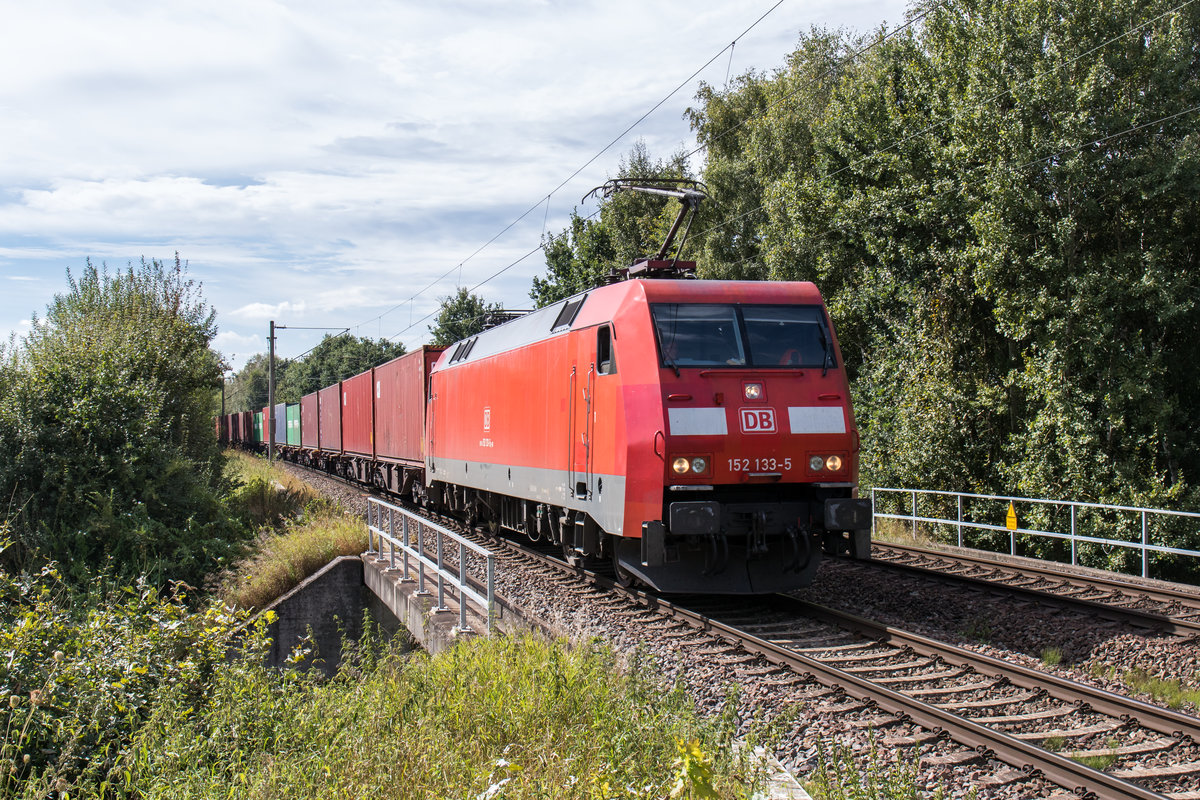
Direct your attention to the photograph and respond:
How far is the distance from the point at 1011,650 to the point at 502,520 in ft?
26.0

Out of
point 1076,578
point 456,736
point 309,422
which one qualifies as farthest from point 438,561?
point 309,422

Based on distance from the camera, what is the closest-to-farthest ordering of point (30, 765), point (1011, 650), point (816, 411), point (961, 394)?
point (30, 765) → point (1011, 650) → point (816, 411) → point (961, 394)

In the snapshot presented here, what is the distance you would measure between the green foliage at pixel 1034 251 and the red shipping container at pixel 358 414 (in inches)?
531

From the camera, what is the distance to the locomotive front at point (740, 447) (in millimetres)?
8539

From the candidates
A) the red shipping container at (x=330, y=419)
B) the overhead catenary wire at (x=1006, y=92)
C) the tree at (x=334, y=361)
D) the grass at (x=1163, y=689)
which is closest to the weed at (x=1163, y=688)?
the grass at (x=1163, y=689)

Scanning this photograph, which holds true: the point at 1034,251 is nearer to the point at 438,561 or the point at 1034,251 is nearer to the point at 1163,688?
the point at 1163,688

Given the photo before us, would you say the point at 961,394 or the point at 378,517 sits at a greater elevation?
the point at 961,394

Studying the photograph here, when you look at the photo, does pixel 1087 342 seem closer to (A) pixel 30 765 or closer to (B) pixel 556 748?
(B) pixel 556 748

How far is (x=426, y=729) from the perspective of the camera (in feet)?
16.6

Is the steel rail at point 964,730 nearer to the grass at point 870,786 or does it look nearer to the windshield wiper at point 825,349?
the grass at point 870,786

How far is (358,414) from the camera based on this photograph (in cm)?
2788

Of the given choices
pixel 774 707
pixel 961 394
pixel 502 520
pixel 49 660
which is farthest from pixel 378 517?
pixel 961 394

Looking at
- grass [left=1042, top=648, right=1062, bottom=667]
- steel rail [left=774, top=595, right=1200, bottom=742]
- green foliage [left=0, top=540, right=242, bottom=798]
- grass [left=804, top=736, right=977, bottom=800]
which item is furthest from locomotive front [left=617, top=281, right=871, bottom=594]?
green foliage [left=0, top=540, right=242, bottom=798]

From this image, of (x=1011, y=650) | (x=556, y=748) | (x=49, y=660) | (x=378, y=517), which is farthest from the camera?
(x=378, y=517)
